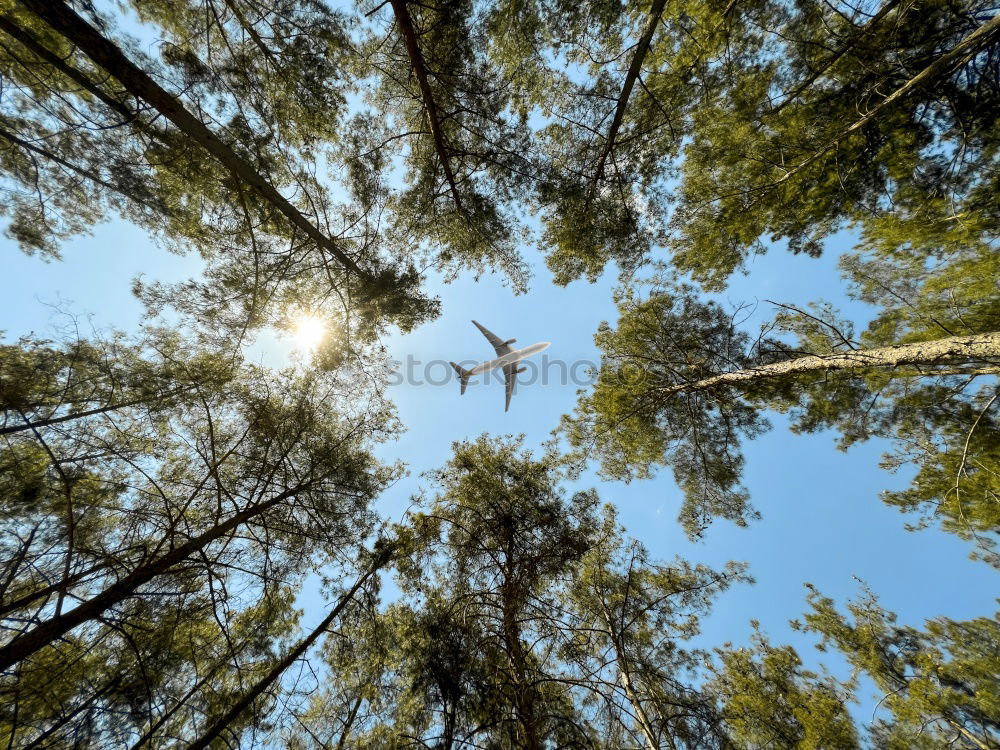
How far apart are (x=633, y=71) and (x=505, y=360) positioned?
10.8 meters

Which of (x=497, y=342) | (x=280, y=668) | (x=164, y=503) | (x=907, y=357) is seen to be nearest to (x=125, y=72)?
(x=164, y=503)

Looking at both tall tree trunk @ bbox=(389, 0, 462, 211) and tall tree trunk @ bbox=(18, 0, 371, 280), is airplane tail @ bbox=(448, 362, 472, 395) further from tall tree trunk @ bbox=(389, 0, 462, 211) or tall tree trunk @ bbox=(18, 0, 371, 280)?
tall tree trunk @ bbox=(18, 0, 371, 280)

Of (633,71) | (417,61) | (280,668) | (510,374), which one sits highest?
(633,71)

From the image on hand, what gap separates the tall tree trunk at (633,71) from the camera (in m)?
4.18

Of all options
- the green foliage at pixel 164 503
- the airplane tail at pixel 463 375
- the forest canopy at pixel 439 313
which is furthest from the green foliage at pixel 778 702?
the airplane tail at pixel 463 375

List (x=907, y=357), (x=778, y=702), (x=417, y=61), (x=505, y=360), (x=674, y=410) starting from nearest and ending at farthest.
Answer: (x=417, y=61) < (x=907, y=357) < (x=778, y=702) < (x=674, y=410) < (x=505, y=360)

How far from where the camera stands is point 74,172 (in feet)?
18.0

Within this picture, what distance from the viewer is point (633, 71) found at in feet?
15.0

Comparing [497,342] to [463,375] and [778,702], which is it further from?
[778,702]

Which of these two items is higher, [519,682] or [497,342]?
[497,342]

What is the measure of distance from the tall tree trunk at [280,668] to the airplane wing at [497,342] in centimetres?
954

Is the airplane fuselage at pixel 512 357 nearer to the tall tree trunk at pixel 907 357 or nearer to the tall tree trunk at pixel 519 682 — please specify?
the tall tree trunk at pixel 907 357

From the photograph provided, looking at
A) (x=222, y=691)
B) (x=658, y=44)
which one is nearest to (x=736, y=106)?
(x=658, y=44)

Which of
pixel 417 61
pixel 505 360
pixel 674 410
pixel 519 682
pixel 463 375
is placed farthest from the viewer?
pixel 505 360
